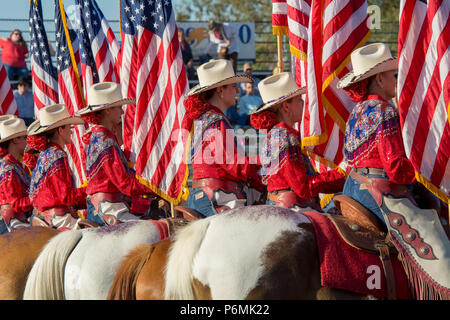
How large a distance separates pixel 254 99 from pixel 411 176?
10789 millimetres

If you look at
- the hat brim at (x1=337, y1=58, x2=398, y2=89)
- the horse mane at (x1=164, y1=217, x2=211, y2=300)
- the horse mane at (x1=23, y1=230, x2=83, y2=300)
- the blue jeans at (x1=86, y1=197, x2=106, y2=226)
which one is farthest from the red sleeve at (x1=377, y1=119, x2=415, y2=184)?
the blue jeans at (x1=86, y1=197, x2=106, y2=226)

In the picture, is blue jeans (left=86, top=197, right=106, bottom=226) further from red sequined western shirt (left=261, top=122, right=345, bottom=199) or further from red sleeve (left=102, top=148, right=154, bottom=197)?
red sequined western shirt (left=261, top=122, right=345, bottom=199)

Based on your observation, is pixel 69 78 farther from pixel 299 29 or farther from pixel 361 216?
pixel 361 216

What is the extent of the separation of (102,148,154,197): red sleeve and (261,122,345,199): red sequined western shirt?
5.32 feet

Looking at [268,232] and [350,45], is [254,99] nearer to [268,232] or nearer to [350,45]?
[350,45]

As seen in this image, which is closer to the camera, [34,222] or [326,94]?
[326,94]

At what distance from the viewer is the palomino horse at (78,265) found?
5.17m

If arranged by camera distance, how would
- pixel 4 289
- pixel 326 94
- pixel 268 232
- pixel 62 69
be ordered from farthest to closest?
pixel 62 69 → pixel 326 94 → pixel 4 289 → pixel 268 232

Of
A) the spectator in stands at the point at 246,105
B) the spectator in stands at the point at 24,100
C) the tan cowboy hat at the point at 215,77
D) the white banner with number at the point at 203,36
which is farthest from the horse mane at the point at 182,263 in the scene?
the white banner with number at the point at 203,36

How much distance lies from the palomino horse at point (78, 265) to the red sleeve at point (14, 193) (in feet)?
13.1

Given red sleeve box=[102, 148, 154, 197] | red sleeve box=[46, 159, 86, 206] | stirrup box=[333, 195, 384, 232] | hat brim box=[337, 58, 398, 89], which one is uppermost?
hat brim box=[337, 58, 398, 89]

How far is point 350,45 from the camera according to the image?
805 centimetres

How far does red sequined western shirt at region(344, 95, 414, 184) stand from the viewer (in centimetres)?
530

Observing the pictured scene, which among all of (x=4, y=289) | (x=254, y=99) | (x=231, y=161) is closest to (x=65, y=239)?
(x=4, y=289)
